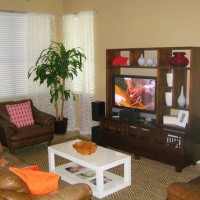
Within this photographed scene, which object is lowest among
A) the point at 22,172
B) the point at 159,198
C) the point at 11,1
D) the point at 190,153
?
the point at 159,198

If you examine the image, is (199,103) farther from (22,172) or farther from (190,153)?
(22,172)

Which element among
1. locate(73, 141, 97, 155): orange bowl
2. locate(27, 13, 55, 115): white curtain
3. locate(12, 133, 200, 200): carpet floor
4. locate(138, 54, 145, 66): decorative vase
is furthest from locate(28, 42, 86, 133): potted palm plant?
locate(73, 141, 97, 155): orange bowl

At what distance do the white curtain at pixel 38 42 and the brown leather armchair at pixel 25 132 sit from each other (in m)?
0.77

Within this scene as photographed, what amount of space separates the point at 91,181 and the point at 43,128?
175 cm

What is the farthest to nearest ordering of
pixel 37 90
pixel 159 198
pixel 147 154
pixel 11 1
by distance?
1. pixel 37 90
2. pixel 11 1
3. pixel 147 154
4. pixel 159 198

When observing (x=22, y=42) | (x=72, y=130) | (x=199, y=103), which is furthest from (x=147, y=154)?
(x=22, y=42)

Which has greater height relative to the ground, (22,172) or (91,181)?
(22,172)

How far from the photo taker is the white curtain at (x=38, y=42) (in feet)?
19.7

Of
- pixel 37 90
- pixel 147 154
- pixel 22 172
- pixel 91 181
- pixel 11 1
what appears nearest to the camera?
pixel 22 172

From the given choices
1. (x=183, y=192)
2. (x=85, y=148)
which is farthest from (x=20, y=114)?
(x=183, y=192)

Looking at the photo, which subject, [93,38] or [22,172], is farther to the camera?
[93,38]

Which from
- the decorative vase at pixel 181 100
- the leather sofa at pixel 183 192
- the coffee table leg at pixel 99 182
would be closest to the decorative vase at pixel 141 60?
the decorative vase at pixel 181 100

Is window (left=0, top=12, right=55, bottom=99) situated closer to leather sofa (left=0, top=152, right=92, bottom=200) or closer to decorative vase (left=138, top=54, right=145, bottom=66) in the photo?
decorative vase (left=138, top=54, right=145, bottom=66)

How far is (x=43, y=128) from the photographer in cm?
510
